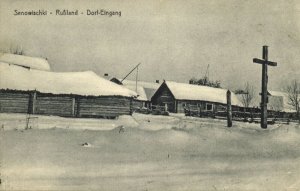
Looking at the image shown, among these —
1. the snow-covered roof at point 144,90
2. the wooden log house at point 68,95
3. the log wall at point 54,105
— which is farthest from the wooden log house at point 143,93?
the log wall at point 54,105

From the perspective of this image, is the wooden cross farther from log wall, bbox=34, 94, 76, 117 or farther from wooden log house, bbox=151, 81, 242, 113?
wooden log house, bbox=151, 81, 242, 113

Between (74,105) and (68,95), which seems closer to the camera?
(68,95)

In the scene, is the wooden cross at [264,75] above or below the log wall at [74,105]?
above

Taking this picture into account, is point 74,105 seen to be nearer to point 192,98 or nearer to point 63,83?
point 63,83

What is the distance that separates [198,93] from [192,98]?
0.53m

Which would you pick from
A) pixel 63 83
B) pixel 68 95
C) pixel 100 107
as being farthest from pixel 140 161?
pixel 100 107

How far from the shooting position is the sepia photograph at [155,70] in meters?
5.81

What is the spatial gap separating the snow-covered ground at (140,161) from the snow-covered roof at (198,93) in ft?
48.3

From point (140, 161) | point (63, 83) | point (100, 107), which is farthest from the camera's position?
Result: point (100, 107)

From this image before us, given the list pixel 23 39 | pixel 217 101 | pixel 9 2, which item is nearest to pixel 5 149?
pixel 23 39

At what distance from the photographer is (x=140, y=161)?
6094mm

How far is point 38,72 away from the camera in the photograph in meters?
10.8

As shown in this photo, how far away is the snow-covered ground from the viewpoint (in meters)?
5.62

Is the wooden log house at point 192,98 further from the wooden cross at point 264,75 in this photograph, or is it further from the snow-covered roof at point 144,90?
the wooden cross at point 264,75
